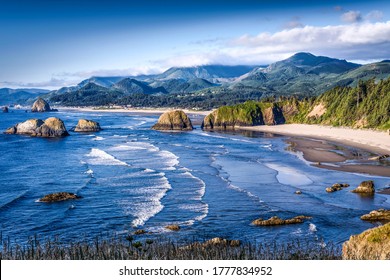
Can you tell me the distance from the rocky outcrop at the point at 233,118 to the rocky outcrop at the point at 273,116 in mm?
1473

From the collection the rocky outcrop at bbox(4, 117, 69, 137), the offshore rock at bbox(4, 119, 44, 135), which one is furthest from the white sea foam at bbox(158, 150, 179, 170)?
the offshore rock at bbox(4, 119, 44, 135)

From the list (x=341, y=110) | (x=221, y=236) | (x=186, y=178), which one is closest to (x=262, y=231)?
(x=221, y=236)

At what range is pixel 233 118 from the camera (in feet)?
436

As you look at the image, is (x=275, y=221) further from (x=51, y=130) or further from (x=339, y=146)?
(x=51, y=130)

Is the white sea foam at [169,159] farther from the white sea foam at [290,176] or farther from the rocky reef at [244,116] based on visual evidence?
the rocky reef at [244,116]

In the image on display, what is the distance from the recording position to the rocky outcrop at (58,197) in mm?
36844

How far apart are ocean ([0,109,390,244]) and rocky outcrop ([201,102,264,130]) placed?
198 ft

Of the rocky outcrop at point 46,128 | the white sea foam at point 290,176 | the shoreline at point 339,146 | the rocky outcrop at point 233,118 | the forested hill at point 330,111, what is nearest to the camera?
the white sea foam at point 290,176

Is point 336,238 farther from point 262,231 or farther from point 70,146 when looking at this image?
point 70,146

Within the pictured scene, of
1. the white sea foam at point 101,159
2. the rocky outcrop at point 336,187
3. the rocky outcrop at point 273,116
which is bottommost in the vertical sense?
the rocky outcrop at point 336,187

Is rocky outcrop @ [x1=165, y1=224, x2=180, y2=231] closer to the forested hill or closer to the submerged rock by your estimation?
the submerged rock

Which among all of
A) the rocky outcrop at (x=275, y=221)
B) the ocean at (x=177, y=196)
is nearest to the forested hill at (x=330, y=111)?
the ocean at (x=177, y=196)

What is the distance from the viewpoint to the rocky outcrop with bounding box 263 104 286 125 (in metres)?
134

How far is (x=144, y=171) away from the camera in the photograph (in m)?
51.6
